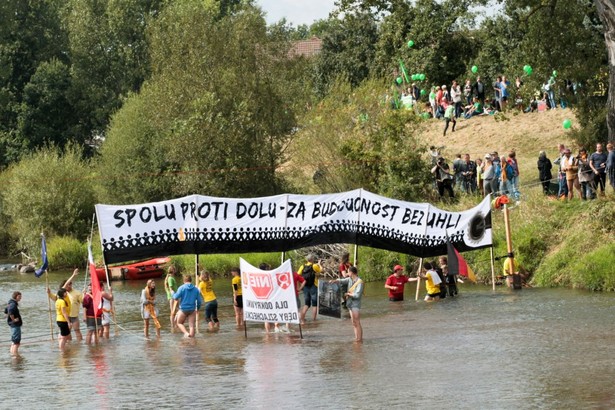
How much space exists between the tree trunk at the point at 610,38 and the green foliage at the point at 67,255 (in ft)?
91.5

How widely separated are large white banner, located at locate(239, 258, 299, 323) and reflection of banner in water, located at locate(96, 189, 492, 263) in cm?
387

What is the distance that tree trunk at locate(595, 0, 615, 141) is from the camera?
41781mm

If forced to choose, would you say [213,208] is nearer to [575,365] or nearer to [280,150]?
[575,365]

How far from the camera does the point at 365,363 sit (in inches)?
946

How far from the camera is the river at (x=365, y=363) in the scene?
67.5 feet

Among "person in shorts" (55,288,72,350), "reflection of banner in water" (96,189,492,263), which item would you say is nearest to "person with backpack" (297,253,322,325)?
"reflection of banner in water" (96,189,492,263)

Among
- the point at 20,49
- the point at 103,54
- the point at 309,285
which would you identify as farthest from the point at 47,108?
the point at 309,285

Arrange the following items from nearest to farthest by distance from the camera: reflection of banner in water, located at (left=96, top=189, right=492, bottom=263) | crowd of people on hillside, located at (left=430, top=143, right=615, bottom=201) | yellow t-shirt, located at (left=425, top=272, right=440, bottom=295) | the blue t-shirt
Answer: the blue t-shirt < reflection of banner in water, located at (left=96, top=189, right=492, bottom=263) < yellow t-shirt, located at (left=425, top=272, right=440, bottom=295) < crowd of people on hillside, located at (left=430, top=143, right=615, bottom=201)

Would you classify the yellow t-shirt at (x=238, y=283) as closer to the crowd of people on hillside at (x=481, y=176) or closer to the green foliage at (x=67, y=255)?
the crowd of people on hillside at (x=481, y=176)

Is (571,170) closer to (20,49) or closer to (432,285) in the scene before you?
(432,285)

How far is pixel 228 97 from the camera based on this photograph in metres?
60.9

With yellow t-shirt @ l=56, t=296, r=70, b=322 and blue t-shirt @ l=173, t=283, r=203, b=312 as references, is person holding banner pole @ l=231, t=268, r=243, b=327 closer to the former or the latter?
blue t-shirt @ l=173, t=283, r=203, b=312

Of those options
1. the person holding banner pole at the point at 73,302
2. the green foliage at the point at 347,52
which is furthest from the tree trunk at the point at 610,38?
the green foliage at the point at 347,52

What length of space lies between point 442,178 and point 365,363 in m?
23.2
